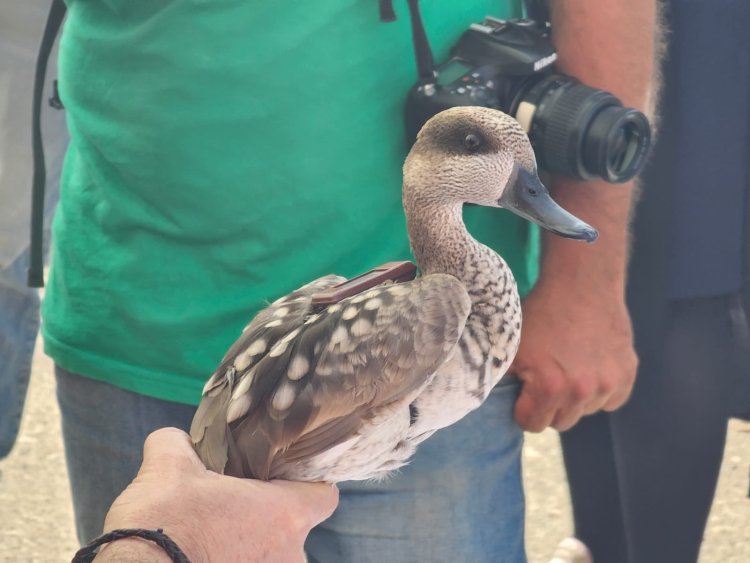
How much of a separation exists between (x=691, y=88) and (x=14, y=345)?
0.78m

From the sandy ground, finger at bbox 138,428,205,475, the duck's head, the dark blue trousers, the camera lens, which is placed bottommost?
the sandy ground

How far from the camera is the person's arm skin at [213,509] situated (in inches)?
22.5

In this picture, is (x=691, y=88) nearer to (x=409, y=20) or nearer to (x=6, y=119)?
(x=409, y=20)

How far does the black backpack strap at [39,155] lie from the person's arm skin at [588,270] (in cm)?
39

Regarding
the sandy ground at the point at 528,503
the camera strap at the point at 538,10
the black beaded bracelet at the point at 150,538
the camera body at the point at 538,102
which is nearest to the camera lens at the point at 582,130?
the camera body at the point at 538,102

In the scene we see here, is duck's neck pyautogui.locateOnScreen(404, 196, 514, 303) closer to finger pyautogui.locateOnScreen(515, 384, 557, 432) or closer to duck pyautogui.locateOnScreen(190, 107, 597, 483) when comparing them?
duck pyautogui.locateOnScreen(190, 107, 597, 483)

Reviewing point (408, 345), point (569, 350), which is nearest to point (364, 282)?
point (408, 345)

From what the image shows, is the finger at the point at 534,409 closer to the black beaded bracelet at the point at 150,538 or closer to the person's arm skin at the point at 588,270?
the person's arm skin at the point at 588,270

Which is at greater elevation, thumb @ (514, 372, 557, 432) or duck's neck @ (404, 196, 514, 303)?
duck's neck @ (404, 196, 514, 303)

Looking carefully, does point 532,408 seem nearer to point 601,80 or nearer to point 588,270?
point 588,270

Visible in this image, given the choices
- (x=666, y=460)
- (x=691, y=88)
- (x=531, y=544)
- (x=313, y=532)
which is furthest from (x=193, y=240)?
(x=531, y=544)

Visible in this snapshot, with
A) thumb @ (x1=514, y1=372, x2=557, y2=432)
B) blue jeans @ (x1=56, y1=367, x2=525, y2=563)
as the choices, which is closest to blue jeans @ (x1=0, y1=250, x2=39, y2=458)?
blue jeans @ (x1=56, y1=367, x2=525, y2=563)

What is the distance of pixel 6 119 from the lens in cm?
119

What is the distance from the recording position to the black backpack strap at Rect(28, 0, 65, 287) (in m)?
0.89
